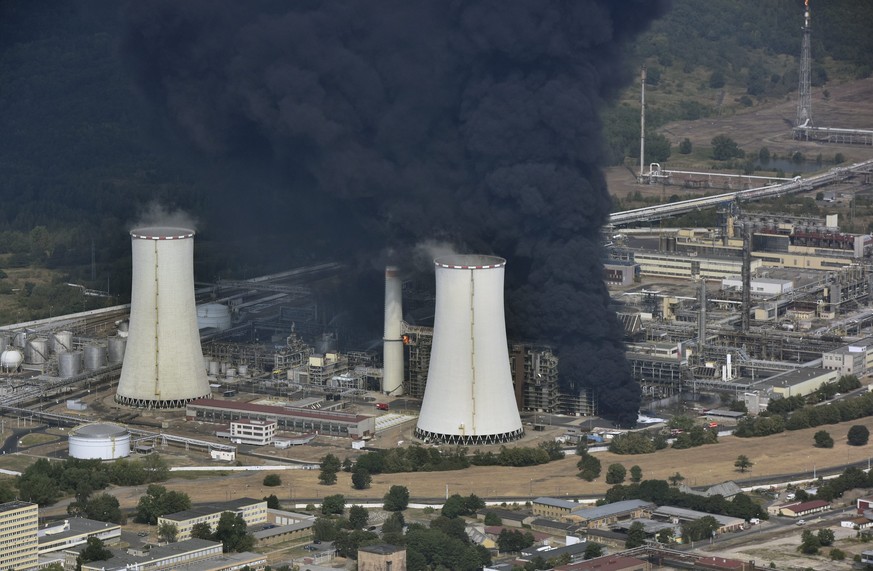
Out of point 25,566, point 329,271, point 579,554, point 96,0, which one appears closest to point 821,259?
point 329,271

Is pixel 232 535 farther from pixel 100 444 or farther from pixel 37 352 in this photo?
pixel 37 352

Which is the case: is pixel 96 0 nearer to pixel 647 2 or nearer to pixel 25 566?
pixel 647 2

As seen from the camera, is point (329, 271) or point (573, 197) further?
point (329, 271)

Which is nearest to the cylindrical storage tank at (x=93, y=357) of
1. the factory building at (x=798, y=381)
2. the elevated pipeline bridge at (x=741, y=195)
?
the factory building at (x=798, y=381)

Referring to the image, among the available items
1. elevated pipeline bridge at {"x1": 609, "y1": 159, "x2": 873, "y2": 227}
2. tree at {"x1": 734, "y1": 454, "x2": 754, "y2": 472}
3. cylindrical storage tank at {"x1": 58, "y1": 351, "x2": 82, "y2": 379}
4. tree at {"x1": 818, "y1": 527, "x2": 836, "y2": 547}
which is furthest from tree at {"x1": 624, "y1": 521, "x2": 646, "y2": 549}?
elevated pipeline bridge at {"x1": 609, "y1": 159, "x2": 873, "y2": 227}

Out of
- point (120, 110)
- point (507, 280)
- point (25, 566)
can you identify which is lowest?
point (25, 566)

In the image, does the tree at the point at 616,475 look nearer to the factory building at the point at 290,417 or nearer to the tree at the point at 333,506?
the tree at the point at 333,506

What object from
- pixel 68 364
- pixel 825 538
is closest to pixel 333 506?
pixel 825 538
